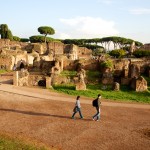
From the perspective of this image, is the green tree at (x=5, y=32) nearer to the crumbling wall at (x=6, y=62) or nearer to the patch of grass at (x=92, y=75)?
the crumbling wall at (x=6, y=62)

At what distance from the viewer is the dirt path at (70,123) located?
14852mm

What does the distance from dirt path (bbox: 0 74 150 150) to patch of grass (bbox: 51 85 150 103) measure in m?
2.09

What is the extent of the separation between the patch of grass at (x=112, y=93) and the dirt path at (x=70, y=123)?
6.87 ft

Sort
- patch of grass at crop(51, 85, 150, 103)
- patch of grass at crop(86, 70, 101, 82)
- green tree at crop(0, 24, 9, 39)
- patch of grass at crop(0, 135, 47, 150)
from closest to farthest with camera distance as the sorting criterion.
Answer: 1. patch of grass at crop(0, 135, 47, 150)
2. patch of grass at crop(51, 85, 150, 103)
3. patch of grass at crop(86, 70, 101, 82)
4. green tree at crop(0, 24, 9, 39)

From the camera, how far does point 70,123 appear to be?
689 inches

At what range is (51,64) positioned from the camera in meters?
36.8

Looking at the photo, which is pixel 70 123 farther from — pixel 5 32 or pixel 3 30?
pixel 5 32

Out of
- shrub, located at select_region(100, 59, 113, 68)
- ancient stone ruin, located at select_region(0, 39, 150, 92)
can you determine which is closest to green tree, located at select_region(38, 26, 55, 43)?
ancient stone ruin, located at select_region(0, 39, 150, 92)

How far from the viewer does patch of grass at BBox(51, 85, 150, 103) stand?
2661cm

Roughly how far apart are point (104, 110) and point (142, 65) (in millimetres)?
16729

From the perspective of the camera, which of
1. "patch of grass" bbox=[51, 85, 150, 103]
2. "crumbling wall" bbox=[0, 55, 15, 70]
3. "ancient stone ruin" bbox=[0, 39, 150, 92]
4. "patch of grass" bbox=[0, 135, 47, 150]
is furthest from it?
"crumbling wall" bbox=[0, 55, 15, 70]

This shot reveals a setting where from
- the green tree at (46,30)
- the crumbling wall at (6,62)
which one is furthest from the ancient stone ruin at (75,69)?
the green tree at (46,30)

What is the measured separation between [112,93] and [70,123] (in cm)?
1110

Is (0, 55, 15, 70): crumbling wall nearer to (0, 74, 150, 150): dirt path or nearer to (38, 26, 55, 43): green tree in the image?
(0, 74, 150, 150): dirt path
